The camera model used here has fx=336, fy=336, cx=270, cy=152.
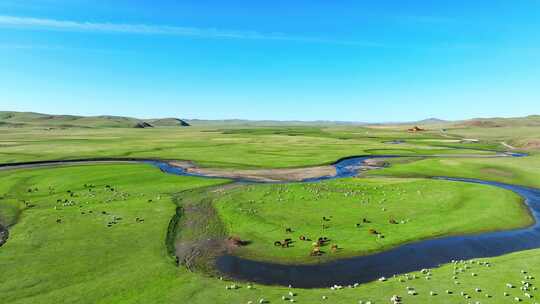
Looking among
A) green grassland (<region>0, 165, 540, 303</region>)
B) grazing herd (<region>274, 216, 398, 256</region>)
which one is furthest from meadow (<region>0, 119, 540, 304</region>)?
Result: grazing herd (<region>274, 216, 398, 256</region>)

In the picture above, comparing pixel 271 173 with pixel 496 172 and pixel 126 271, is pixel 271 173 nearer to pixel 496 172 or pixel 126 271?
pixel 496 172

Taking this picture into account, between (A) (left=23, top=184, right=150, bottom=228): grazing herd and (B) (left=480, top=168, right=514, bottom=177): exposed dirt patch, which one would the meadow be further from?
(B) (left=480, top=168, right=514, bottom=177): exposed dirt patch

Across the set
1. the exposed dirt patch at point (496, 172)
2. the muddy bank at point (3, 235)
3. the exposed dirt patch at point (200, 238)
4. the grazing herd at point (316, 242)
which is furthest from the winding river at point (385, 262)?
the exposed dirt patch at point (496, 172)

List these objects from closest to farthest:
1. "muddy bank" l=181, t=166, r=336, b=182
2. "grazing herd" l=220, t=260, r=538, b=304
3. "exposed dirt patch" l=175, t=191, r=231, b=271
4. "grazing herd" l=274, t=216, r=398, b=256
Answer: "grazing herd" l=220, t=260, r=538, b=304
"exposed dirt patch" l=175, t=191, r=231, b=271
"grazing herd" l=274, t=216, r=398, b=256
"muddy bank" l=181, t=166, r=336, b=182

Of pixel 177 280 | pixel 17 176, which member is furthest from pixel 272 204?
pixel 17 176

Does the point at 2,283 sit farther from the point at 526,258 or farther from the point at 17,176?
the point at 17,176
